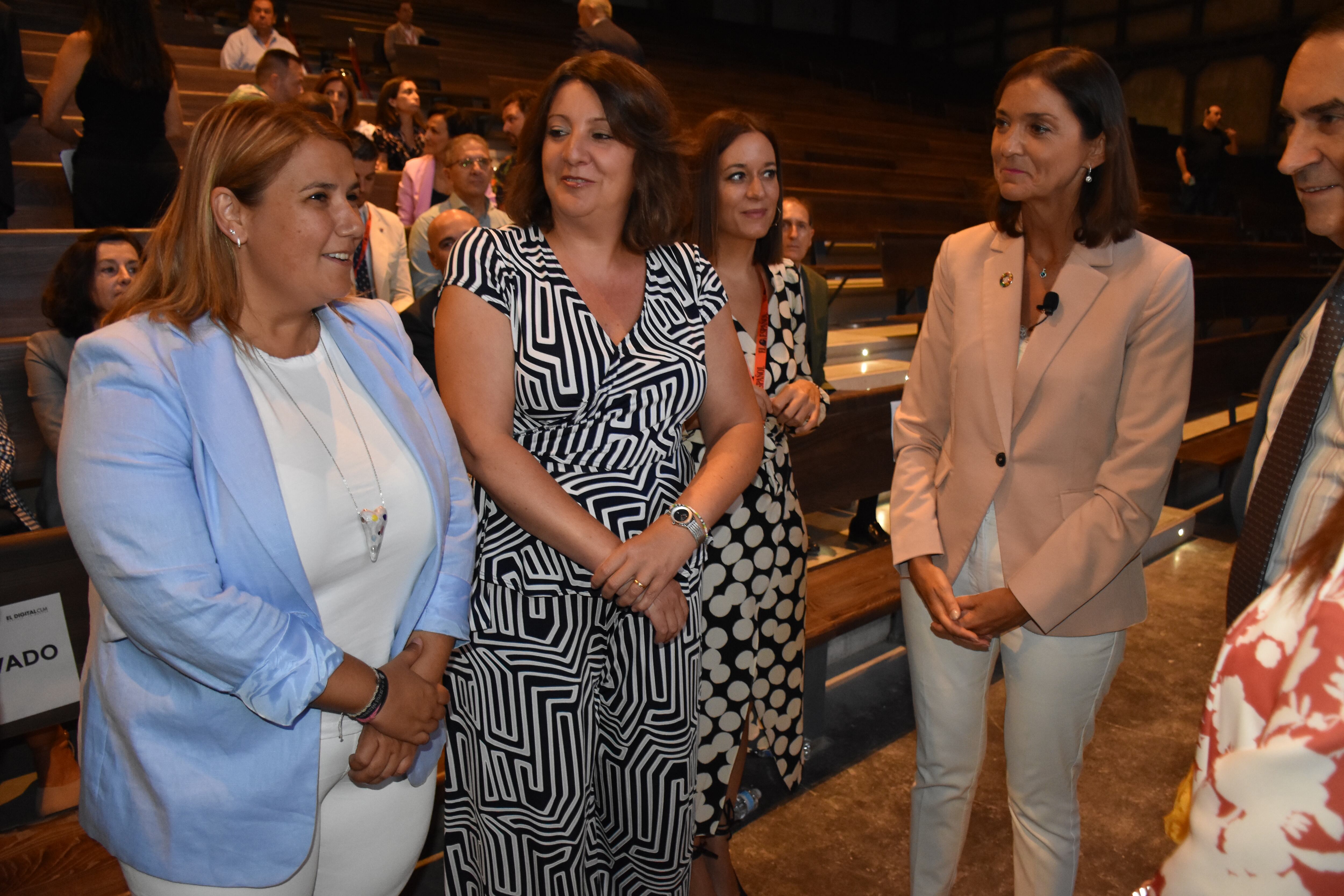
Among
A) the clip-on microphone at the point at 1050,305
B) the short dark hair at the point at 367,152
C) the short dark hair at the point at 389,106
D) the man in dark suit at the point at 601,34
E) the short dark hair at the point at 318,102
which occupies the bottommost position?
the clip-on microphone at the point at 1050,305

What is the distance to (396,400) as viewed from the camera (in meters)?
1.22

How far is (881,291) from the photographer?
654cm

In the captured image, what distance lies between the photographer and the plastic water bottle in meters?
2.07

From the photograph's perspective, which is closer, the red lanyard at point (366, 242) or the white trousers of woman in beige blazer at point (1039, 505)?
the white trousers of woman in beige blazer at point (1039, 505)

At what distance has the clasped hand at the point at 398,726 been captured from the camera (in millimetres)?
1123

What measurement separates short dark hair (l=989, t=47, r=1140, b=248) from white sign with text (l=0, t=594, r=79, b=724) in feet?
6.35

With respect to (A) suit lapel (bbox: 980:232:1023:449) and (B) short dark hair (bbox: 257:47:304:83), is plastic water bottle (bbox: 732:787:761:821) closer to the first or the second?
(A) suit lapel (bbox: 980:232:1023:449)

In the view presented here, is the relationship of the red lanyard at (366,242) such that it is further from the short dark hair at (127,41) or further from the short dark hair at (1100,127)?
the short dark hair at (1100,127)

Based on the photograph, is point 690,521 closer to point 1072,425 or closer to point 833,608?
point 1072,425

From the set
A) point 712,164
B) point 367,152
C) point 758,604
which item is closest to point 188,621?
point 758,604

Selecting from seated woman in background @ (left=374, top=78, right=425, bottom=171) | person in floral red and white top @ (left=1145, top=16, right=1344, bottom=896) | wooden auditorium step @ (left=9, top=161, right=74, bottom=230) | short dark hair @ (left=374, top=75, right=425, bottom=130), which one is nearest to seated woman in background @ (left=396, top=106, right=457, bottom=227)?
seated woman in background @ (left=374, top=78, right=425, bottom=171)

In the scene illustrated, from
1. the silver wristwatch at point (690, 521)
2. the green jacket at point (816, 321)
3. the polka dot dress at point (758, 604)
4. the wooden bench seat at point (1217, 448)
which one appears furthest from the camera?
the wooden bench seat at point (1217, 448)

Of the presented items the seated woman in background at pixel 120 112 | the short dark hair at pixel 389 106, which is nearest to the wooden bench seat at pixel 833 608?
the seated woman in background at pixel 120 112

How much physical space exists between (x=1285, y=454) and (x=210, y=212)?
136cm
